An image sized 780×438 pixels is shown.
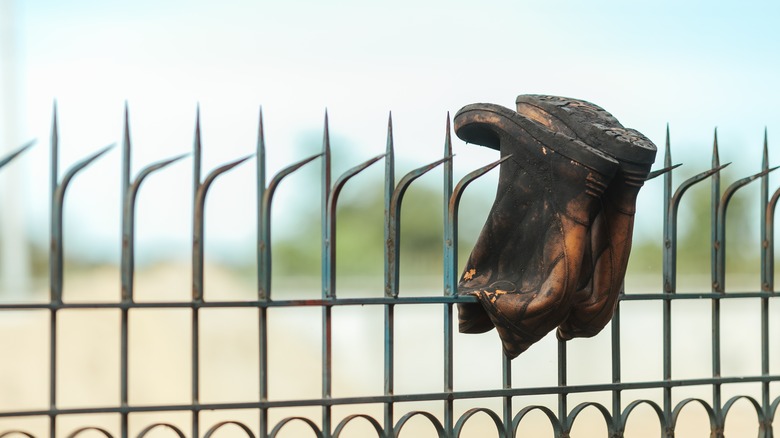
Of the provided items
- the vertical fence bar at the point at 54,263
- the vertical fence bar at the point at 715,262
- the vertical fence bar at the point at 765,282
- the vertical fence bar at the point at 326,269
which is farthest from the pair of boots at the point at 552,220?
the vertical fence bar at the point at 54,263

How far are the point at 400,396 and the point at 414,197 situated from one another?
2507 cm

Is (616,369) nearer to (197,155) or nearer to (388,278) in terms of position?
(388,278)

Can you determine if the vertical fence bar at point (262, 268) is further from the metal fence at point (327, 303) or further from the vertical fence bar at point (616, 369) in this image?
the vertical fence bar at point (616, 369)

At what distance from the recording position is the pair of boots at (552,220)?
3.19 meters

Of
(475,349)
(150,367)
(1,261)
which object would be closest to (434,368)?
(475,349)

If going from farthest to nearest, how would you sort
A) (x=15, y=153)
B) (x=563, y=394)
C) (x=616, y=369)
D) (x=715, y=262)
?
1. (x=715, y=262)
2. (x=616, y=369)
3. (x=563, y=394)
4. (x=15, y=153)

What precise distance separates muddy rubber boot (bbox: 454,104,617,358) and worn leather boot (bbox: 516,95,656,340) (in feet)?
0.21

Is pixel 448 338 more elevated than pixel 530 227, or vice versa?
pixel 530 227

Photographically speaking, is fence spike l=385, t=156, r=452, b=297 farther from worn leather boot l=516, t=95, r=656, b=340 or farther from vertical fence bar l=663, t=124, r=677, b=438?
vertical fence bar l=663, t=124, r=677, b=438

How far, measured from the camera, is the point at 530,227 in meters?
Answer: 3.31

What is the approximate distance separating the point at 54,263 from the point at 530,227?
1571mm

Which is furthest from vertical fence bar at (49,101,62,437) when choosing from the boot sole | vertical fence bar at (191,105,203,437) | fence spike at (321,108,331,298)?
the boot sole

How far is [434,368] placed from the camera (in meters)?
15.2

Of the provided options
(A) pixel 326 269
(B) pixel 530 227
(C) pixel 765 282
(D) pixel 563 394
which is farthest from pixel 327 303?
(C) pixel 765 282
